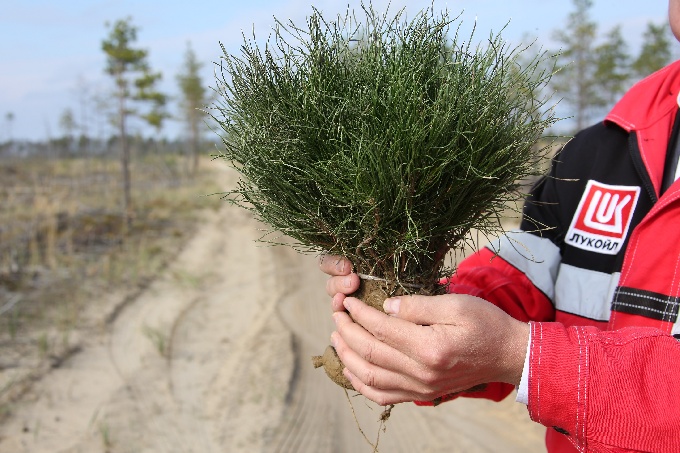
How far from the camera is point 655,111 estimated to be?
5.82 feet

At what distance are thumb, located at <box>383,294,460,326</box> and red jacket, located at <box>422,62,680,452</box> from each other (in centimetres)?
20

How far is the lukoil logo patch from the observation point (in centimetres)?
175

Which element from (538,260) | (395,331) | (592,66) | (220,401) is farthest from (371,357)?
(592,66)

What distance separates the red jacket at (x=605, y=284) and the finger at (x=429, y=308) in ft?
0.62

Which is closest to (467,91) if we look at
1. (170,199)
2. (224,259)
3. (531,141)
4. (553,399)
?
(531,141)

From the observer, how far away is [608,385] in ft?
4.00

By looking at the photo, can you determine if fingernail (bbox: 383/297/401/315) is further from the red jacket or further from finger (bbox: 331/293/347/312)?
the red jacket

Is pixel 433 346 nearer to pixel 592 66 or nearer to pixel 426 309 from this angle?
pixel 426 309

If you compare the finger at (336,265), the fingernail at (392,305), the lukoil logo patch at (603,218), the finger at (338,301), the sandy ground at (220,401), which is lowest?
the sandy ground at (220,401)

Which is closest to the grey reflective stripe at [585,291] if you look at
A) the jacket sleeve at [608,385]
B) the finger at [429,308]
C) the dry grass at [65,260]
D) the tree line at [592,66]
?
the jacket sleeve at [608,385]

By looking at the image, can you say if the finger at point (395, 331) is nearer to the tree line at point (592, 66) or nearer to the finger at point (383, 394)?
the finger at point (383, 394)

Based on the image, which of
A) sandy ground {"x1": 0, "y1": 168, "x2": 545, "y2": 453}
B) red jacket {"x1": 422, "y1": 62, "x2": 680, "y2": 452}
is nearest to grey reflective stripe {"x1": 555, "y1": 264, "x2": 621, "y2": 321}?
red jacket {"x1": 422, "y1": 62, "x2": 680, "y2": 452}

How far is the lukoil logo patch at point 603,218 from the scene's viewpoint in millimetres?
1755

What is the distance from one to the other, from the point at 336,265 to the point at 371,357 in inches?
11.5
